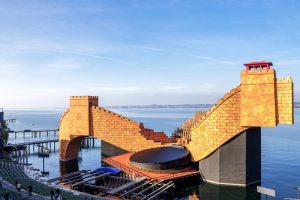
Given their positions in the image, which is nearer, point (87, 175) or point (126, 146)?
point (87, 175)

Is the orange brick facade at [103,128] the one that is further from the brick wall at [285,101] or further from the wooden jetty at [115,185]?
the brick wall at [285,101]

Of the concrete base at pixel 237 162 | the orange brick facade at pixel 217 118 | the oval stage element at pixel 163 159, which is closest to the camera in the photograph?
the orange brick facade at pixel 217 118

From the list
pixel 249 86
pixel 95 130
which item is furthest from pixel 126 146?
pixel 249 86

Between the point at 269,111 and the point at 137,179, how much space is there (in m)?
17.8

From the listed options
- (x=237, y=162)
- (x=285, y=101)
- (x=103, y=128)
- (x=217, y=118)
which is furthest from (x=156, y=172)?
(x=285, y=101)

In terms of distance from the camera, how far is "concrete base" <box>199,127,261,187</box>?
A: 4400cm

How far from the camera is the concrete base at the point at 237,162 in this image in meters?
44.0

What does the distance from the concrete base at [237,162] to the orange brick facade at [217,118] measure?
1059 mm

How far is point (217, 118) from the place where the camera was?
45.4 metres

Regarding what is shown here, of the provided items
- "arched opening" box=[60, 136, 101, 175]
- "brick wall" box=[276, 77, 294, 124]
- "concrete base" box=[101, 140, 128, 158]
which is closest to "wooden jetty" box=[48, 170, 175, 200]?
"arched opening" box=[60, 136, 101, 175]

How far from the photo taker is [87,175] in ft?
159

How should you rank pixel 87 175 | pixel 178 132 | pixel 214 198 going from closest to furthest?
pixel 214 198
pixel 87 175
pixel 178 132

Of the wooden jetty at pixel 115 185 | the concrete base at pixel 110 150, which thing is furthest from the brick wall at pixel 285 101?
the concrete base at pixel 110 150

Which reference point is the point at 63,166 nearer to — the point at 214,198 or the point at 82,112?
the point at 82,112
